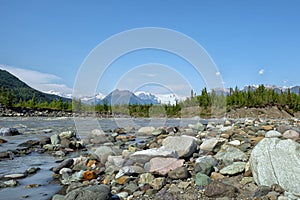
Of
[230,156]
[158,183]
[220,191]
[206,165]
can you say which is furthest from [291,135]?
[158,183]

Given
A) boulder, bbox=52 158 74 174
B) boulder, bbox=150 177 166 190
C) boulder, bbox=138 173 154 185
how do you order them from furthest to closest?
boulder, bbox=52 158 74 174 < boulder, bbox=138 173 154 185 < boulder, bbox=150 177 166 190

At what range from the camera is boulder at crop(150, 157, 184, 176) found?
583cm

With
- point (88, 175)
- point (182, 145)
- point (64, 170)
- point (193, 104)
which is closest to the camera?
point (88, 175)

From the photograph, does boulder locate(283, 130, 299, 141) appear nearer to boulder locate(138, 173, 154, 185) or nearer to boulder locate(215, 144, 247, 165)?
boulder locate(215, 144, 247, 165)

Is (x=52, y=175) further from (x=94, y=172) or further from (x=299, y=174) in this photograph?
(x=299, y=174)

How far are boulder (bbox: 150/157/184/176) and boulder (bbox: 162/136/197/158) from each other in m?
1.11

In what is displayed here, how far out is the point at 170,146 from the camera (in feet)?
25.2

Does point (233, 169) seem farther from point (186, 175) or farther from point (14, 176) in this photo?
point (14, 176)

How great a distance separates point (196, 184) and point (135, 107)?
6467 centimetres

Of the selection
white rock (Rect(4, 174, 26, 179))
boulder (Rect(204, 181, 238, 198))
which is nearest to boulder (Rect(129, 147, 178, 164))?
boulder (Rect(204, 181, 238, 198))

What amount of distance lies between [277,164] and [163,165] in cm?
238

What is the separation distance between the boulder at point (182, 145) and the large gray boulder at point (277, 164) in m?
2.32

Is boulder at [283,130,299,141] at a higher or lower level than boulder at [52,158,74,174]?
higher

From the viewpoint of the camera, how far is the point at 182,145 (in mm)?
7578
